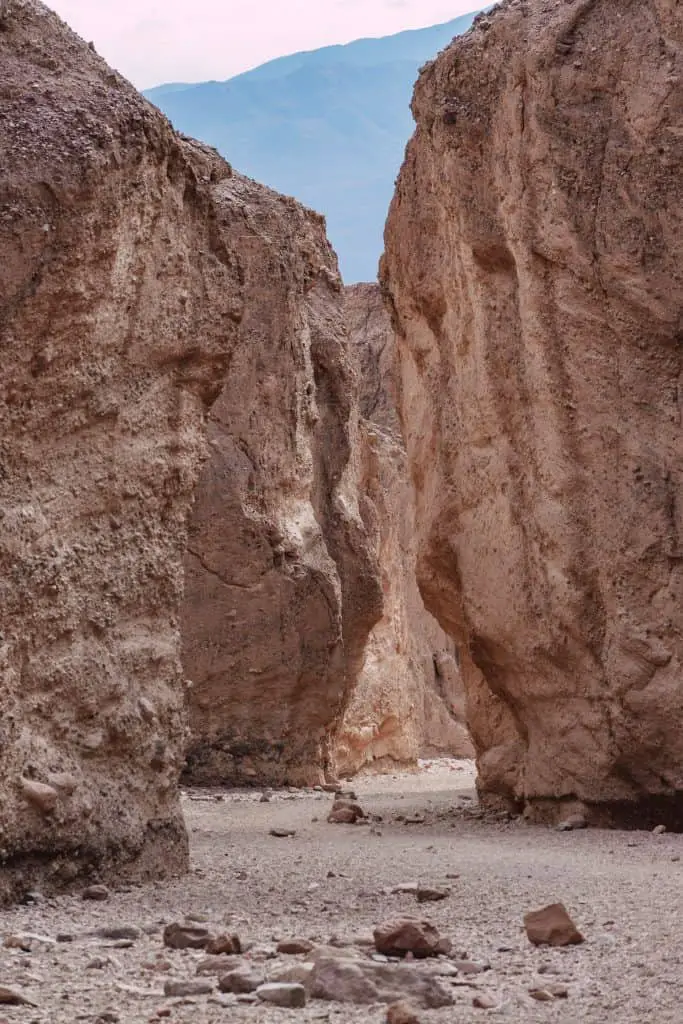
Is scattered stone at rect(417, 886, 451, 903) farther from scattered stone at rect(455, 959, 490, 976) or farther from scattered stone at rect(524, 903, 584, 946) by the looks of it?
scattered stone at rect(455, 959, 490, 976)

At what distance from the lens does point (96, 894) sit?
4.21 m

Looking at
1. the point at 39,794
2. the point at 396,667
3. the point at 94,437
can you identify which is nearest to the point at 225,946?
the point at 39,794

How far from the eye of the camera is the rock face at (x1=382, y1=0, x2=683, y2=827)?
632cm

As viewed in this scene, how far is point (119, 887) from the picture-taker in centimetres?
441

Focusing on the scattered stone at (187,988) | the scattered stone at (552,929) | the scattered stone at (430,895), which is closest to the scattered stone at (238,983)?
the scattered stone at (187,988)

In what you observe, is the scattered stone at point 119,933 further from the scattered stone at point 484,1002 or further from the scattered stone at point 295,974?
the scattered stone at point 484,1002

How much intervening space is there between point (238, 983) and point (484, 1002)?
18.9 inches

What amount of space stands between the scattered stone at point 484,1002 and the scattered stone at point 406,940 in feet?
1.37

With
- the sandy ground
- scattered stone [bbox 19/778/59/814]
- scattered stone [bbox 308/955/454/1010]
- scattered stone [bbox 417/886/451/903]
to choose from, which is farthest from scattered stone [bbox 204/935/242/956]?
scattered stone [bbox 19/778/59/814]

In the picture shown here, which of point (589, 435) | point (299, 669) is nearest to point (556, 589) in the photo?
point (589, 435)

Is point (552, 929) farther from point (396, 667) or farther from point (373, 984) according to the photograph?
point (396, 667)

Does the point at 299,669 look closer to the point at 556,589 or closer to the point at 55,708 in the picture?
the point at 556,589

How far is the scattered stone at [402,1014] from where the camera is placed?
2.59m

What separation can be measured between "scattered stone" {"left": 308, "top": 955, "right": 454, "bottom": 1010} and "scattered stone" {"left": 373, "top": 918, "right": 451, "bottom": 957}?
0.84 ft
